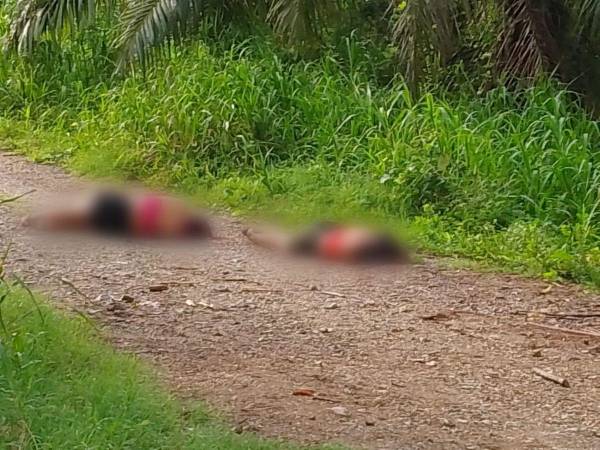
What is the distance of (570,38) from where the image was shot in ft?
22.8

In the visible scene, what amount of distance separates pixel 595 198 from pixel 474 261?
0.99 m

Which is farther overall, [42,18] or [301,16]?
[42,18]

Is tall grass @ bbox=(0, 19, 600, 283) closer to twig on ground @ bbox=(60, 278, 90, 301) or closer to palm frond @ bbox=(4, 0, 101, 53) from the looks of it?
palm frond @ bbox=(4, 0, 101, 53)

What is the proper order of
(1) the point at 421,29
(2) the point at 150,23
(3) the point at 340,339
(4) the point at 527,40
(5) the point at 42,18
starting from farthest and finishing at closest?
(4) the point at 527,40 < (5) the point at 42,18 < (1) the point at 421,29 < (2) the point at 150,23 < (3) the point at 340,339

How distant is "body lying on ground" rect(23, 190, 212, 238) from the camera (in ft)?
10.9

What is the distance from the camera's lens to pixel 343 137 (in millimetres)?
6051

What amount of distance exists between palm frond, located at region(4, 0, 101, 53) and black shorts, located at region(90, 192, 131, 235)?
8.93ft

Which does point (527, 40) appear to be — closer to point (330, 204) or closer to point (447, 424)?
point (330, 204)

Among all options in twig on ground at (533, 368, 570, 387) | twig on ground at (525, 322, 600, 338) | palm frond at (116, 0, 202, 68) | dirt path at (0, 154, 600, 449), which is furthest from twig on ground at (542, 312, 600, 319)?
palm frond at (116, 0, 202, 68)

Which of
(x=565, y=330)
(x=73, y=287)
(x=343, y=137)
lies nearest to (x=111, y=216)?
(x=73, y=287)

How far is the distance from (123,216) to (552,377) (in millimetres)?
1800

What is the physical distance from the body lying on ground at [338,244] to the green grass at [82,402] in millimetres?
600

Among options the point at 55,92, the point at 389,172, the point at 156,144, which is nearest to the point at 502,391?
the point at 389,172

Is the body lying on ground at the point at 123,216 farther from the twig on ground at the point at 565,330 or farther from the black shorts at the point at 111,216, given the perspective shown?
the twig on ground at the point at 565,330
